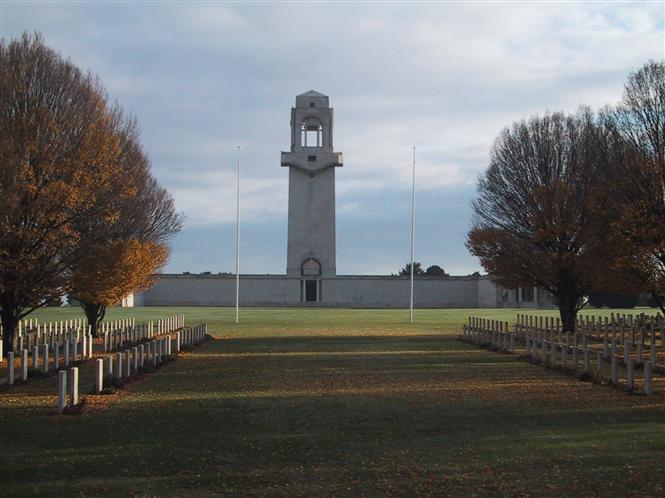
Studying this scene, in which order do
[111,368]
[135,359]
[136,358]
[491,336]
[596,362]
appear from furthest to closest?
[491,336] → [596,362] → [135,359] → [136,358] → [111,368]

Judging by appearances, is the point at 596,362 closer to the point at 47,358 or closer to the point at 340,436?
the point at 340,436

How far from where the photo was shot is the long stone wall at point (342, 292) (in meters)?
79.3

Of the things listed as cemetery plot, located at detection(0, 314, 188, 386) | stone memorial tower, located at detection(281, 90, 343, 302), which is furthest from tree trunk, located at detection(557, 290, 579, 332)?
stone memorial tower, located at detection(281, 90, 343, 302)

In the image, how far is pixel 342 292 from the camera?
79688mm

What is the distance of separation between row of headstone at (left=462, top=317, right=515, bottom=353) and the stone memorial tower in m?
40.4

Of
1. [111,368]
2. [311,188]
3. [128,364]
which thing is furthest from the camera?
[311,188]

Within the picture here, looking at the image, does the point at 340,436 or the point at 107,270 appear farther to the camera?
the point at 107,270

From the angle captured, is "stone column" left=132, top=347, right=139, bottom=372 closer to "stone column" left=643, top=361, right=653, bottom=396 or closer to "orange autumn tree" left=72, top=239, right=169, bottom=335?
"orange autumn tree" left=72, top=239, right=169, bottom=335

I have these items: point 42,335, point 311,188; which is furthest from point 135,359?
point 311,188

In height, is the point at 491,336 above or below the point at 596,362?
above

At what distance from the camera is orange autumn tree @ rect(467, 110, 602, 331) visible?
3325 cm

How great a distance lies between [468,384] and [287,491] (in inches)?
380

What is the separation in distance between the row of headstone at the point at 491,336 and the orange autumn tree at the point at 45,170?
1304cm

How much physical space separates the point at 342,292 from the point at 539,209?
154 feet
